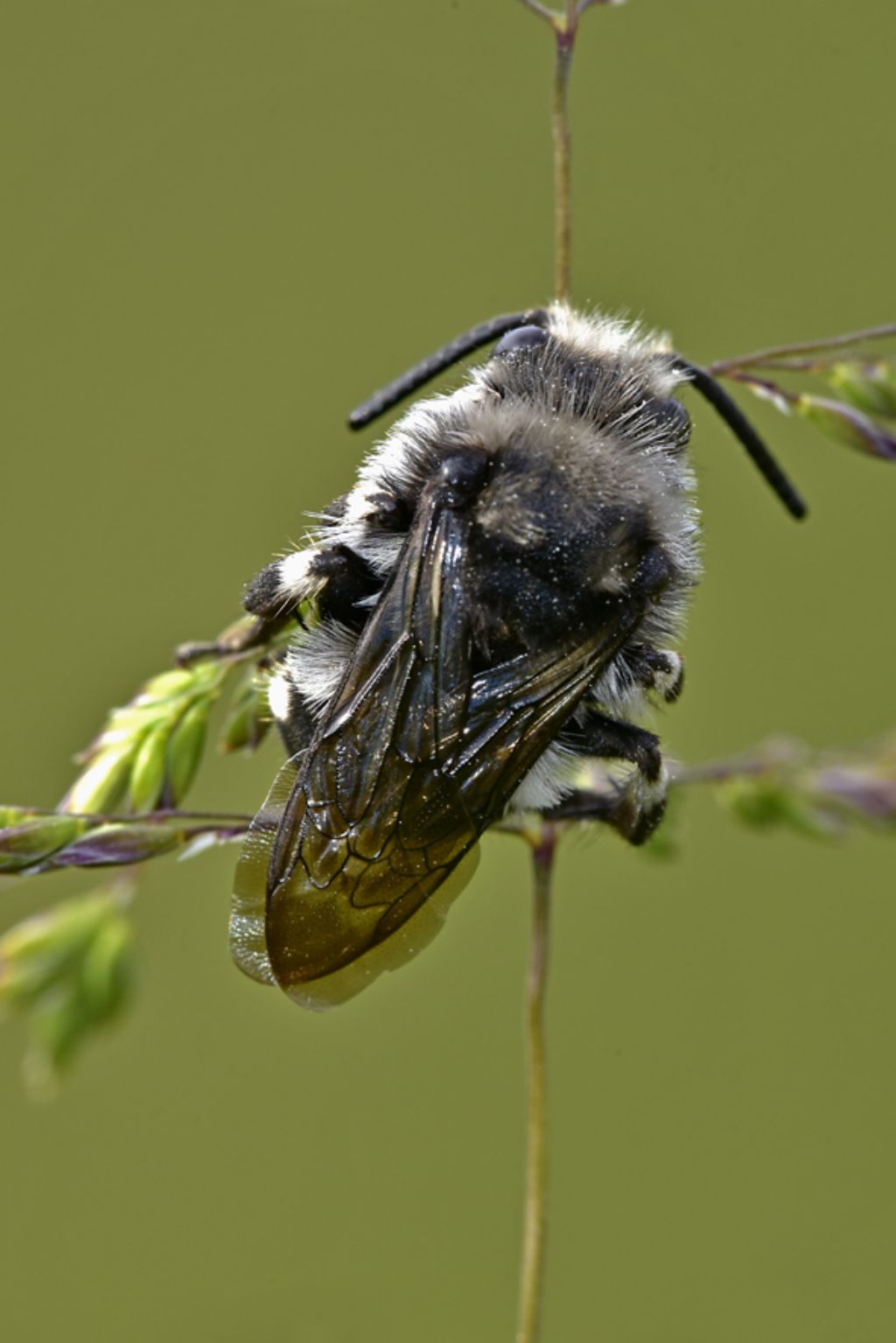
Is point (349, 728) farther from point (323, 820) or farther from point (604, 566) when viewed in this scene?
point (604, 566)

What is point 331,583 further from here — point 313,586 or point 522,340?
point 522,340

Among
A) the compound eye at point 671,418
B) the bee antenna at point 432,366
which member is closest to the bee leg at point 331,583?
the bee antenna at point 432,366

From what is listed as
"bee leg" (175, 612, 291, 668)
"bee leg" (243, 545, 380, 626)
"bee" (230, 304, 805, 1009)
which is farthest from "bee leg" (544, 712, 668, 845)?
"bee leg" (175, 612, 291, 668)

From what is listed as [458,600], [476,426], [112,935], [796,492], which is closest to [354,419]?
[476,426]

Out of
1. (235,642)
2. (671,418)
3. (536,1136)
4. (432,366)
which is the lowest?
(536,1136)

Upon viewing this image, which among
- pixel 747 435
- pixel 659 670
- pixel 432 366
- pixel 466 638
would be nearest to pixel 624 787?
pixel 659 670

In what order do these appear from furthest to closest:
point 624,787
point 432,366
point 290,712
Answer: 1. point 432,366
2. point 624,787
3. point 290,712
